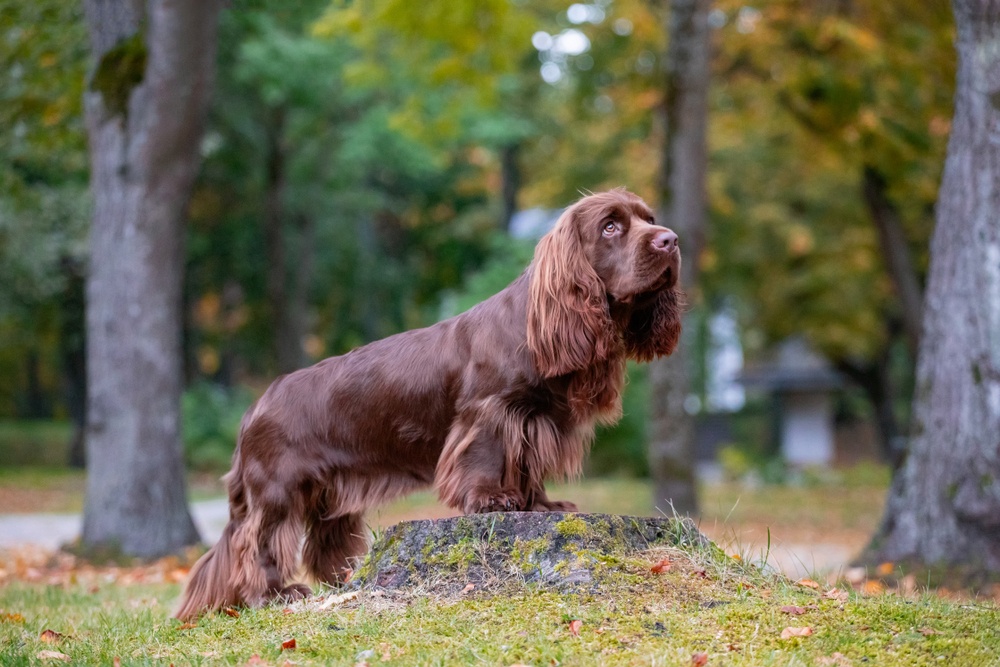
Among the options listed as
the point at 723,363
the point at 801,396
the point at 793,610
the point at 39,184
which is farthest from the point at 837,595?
the point at 723,363

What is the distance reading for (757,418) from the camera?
4588 centimetres

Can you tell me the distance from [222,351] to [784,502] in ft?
79.5

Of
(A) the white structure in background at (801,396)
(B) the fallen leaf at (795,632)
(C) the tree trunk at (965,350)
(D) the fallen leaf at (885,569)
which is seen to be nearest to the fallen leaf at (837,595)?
(B) the fallen leaf at (795,632)

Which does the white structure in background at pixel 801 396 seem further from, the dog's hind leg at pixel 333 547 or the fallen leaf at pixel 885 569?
the dog's hind leg at pixel 333 547

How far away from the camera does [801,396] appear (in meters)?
39.4

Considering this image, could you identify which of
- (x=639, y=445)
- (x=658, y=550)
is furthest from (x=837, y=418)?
(x=658, y=550)

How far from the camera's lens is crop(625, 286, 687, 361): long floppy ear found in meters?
4.87

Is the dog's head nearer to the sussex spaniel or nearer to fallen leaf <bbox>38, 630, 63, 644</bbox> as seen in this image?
the sussex spaniel

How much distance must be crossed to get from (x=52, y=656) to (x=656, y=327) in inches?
116

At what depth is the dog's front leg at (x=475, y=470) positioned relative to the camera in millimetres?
4582

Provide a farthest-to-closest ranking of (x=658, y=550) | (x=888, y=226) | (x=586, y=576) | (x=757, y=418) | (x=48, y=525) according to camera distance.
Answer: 1. (x=757, y=418)
2. (x=888, y=226)
3. (x=48, y=525)
4. (x=658, y=550)
5. (x=586, y=576)

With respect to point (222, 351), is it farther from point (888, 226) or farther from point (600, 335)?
point (600, 335)

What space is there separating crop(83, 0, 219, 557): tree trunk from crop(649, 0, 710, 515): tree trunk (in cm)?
617

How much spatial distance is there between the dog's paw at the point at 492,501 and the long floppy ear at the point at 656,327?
868 mm
